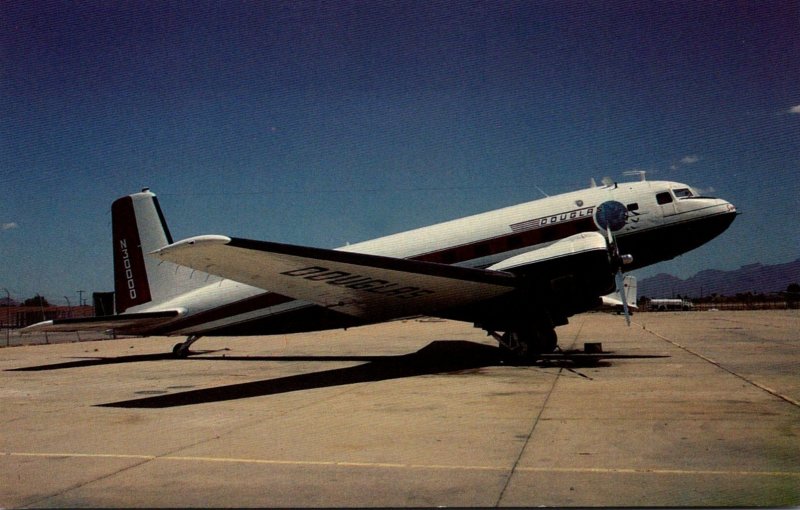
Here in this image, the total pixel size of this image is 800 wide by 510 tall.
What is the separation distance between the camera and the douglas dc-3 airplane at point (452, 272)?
13867 mm

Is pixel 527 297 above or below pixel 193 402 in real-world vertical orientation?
above

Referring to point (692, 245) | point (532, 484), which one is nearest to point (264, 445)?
point (532, 484)

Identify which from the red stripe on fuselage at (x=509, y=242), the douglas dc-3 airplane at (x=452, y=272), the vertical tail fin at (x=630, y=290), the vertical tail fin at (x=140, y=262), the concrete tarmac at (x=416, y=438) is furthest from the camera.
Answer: the vertical tail fin at (x=630, y=290)

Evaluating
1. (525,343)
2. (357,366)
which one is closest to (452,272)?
(525,343)

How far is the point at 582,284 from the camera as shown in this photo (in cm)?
1537

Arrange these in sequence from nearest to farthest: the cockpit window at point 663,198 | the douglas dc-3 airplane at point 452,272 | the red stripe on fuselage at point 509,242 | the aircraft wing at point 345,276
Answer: the aircraft wing at point 345,276 < the douglas dc-3 airplane at point 452,272 < the red stripe on fuselage at point 509,242 < the cockpit window at point 663,198

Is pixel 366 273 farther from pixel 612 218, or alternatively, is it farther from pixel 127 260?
pixel 127 260

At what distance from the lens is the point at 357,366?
16.9 m

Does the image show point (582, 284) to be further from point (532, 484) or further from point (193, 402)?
point (532, 484)

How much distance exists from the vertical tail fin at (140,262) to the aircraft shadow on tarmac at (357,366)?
8.56 ft

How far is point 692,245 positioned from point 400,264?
9122 mm

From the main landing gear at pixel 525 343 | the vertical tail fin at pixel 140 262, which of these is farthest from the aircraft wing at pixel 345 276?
the vertical tail fin at pixel 140 262

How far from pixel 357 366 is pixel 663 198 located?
9.90 metres

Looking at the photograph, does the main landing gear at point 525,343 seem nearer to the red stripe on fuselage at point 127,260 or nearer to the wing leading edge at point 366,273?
the wing leading edge at point 366,273
